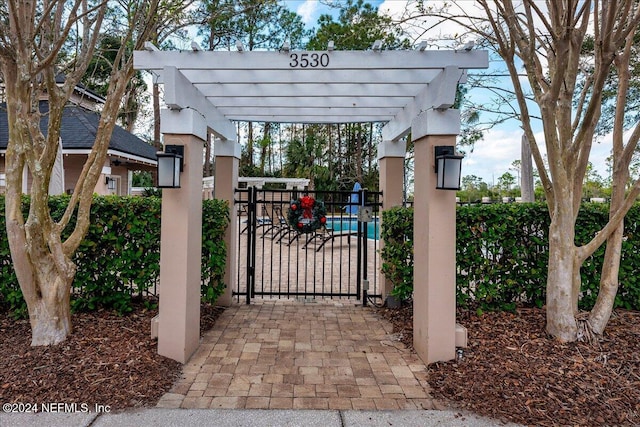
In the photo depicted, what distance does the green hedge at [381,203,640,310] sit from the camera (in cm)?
394

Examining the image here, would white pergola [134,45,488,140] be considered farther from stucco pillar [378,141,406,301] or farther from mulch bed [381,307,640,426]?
mulch bed [381,307,640,426]

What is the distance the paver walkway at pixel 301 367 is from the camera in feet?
8.76

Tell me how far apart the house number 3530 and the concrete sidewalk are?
2756 millimetres

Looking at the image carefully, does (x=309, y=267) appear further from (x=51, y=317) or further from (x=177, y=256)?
(x=51, y=317)

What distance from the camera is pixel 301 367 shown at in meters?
3.19

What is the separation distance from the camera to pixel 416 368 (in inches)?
126

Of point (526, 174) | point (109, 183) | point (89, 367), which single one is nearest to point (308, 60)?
point (89, 367)

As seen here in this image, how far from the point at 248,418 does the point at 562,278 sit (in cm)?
291

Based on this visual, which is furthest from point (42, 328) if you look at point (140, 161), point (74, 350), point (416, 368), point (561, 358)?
point (140, 161)

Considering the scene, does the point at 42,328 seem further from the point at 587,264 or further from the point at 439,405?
the point at 587,264

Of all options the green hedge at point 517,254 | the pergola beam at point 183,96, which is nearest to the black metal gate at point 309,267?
the green hedge at point 517,254

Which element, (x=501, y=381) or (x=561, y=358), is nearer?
(x=501, y=381)

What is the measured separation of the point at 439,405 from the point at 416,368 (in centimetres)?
57

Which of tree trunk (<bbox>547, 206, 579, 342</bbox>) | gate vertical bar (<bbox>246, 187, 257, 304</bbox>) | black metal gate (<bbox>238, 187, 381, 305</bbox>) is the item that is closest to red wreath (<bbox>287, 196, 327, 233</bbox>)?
black metal gate (<bbox>238, 187, 381, 305</bbox>)
